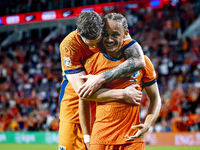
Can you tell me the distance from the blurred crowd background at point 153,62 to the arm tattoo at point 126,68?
8750 mm

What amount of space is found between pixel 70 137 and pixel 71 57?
3.44 feet

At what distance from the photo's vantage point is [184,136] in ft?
35.7

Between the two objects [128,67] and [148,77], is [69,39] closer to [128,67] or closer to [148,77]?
[128,67]

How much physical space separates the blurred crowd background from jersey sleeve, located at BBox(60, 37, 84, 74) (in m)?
8.61

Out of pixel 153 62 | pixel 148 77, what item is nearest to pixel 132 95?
pixel 148 77

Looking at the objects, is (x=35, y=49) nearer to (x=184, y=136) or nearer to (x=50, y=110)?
(x=50, y=110)

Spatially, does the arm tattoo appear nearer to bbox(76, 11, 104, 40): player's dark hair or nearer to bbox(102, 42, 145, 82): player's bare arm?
bbox(102, 42, 145, 82): player's bare arm

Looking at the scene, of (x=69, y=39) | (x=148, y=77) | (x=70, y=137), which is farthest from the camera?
(x=70, y=137)

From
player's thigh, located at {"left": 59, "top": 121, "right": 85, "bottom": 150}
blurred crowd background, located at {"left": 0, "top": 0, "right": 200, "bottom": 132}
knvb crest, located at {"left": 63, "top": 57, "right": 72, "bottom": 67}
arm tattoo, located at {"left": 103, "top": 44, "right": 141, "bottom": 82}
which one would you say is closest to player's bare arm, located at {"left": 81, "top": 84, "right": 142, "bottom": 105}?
arm tattoo, located at {"left": 103, "top": 44, "right": 141, "bottom": 82}

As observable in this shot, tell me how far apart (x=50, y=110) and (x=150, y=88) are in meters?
11.3

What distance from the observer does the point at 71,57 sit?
9.98 ft

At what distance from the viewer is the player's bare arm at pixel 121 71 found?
2646 millimetres

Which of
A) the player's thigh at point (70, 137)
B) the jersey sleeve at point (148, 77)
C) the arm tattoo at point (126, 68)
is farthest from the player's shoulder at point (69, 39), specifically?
the player's thigh at point (70, 137)

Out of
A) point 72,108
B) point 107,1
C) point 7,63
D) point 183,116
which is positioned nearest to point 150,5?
point 107,1
